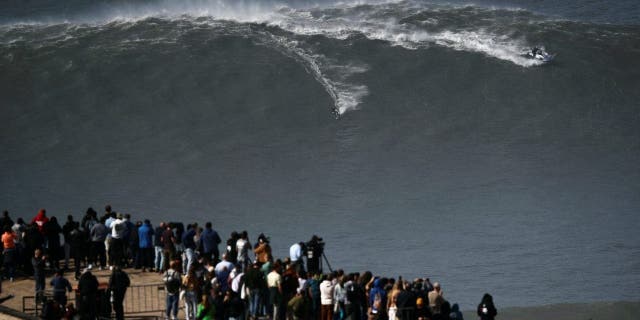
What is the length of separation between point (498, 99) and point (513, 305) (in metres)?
26.4

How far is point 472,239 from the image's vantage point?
51.0 m

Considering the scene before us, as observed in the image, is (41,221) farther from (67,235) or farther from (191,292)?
(191,292)

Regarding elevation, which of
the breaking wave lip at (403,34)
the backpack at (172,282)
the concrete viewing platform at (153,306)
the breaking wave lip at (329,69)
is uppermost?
the breaking wave lip at (403,34)

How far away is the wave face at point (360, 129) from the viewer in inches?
2015

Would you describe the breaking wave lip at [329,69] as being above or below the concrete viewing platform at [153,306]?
above

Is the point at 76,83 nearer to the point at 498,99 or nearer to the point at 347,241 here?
the point at 498,99

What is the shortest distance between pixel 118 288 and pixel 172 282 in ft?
4.69

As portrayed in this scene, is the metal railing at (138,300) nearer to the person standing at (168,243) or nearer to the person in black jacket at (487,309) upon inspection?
the person standing at (168,243)

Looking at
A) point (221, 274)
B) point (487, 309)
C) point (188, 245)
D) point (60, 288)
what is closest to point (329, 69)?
point (188, 245)

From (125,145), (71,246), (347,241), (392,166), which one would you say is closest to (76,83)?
(125,145)

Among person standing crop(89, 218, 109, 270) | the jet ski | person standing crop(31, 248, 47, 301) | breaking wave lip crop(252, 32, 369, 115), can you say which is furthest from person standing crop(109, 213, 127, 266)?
the jet ski

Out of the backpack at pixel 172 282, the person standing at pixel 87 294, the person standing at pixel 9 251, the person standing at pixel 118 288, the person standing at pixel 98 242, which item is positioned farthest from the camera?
the person standing at pixel 98 242

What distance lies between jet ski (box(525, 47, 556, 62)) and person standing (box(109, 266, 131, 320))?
4110 cm

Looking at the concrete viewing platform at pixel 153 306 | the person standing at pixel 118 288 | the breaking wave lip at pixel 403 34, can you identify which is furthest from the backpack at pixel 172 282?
the breaking wave lip at pixel 403 34
